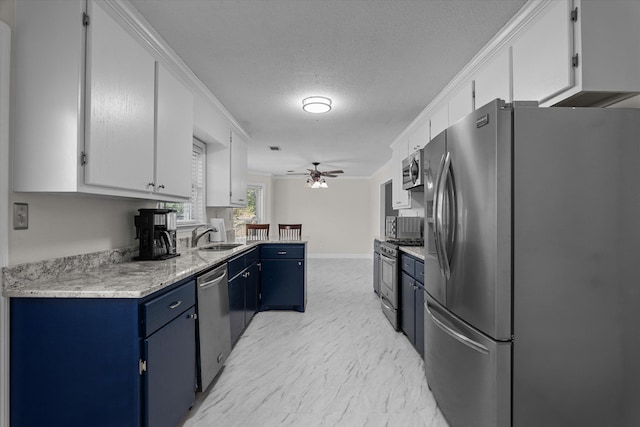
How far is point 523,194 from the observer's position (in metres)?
1.40

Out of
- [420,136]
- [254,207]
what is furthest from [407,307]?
[254,207]

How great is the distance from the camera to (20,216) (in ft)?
4.94

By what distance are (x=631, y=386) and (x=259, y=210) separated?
8.18 m

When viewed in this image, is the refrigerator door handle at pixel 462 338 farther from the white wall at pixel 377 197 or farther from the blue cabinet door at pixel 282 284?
the white wall at pixel 377 197

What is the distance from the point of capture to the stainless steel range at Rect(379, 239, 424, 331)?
3.28 m

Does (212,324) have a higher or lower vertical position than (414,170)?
lower

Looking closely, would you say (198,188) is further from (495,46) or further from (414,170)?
(495,46)

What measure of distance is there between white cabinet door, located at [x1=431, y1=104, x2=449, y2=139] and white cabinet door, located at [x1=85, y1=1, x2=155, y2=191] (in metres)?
2.47

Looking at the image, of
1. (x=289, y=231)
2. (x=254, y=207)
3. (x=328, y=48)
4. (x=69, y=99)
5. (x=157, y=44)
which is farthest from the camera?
(x=254, y=207)

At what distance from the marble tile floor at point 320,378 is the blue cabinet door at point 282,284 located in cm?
18

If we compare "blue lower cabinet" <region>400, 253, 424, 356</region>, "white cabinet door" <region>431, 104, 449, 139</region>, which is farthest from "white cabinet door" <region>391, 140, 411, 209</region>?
"blue lower cabinet" <region>400, 253, 424, 356</region>

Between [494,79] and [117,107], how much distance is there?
238 centimetres

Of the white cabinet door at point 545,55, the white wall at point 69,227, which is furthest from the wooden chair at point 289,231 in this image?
the white cabinet door at point 545,55

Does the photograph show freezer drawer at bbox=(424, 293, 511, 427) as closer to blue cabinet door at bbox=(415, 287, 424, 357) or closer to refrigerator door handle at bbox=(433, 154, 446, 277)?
refrigerator door handle at bbox=(433, 154, 446, 277)
